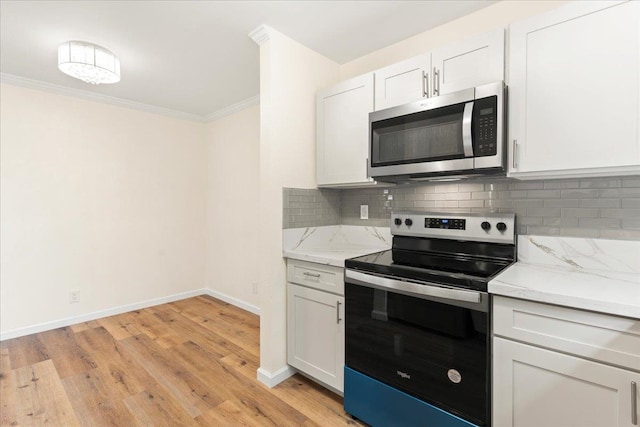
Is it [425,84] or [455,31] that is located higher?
[455,31]

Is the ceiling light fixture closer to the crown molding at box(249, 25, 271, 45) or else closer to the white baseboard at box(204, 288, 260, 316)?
the crown molding at box(249, 25, 271, 45)

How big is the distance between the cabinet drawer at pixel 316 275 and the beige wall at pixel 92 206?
95.9 inches

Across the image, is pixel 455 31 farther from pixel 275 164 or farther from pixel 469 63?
pixel 275 164

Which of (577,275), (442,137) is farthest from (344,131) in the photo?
(577,275)

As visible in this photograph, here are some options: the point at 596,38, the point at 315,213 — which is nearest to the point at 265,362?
the point at 315,213

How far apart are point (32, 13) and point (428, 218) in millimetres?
2813

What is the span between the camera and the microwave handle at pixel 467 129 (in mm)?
1587

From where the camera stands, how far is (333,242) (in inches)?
105

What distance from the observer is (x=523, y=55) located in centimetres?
151

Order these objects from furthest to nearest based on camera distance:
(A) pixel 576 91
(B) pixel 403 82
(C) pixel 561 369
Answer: (B) pixel 403 82
(A) pixel 576 91
(C) pixel 561 369

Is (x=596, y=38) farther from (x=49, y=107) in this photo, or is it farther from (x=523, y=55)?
(x=49, y=107)

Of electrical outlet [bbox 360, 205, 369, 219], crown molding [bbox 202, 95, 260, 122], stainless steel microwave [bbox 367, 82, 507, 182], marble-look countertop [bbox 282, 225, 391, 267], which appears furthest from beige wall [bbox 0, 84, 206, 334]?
stainless steel microwave [bbox 367, 82, 507, 182]

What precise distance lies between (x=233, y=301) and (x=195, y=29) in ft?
9.58

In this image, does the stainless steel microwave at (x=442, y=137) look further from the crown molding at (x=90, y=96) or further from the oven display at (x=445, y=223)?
the crown molding at (x=90, y=96)
